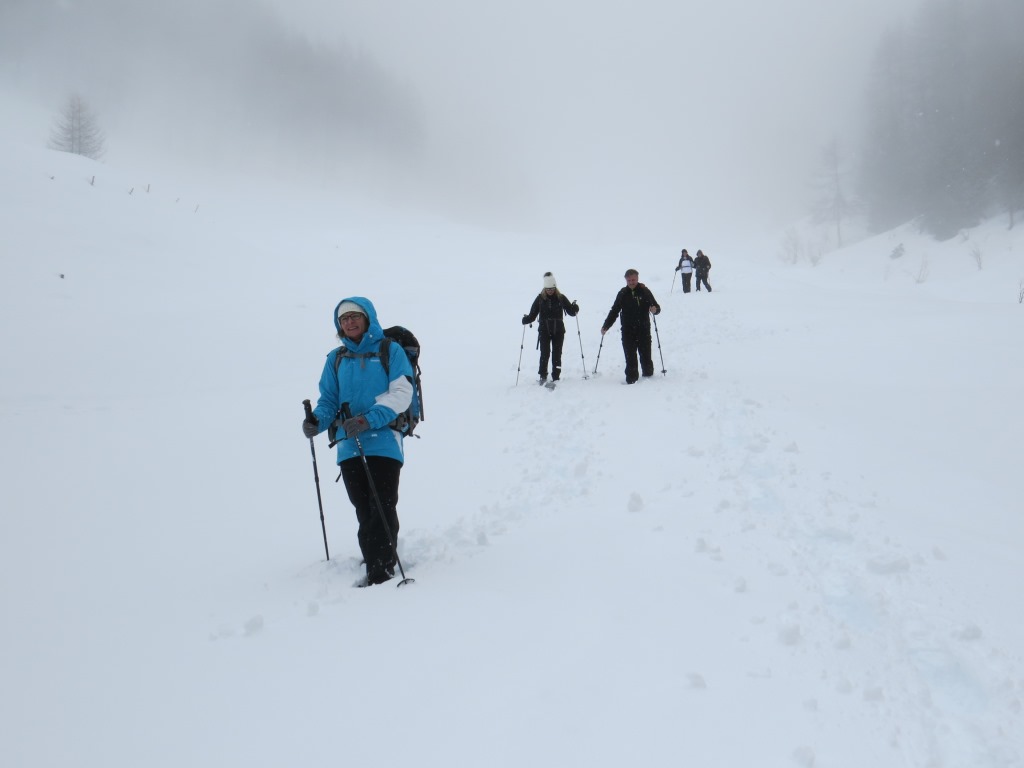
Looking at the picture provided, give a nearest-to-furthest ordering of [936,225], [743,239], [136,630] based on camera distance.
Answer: [136,630]
[936,225]
[743,239]

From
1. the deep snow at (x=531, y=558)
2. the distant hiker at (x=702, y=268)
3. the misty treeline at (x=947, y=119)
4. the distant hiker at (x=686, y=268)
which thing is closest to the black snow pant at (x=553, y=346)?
the deep snow at (x=531, y=558)

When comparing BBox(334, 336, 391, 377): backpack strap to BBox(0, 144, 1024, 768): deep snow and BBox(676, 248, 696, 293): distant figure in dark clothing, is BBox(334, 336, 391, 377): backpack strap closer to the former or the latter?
BBox(0, 144, 1024, 768): deep snow

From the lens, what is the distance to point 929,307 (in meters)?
16.7

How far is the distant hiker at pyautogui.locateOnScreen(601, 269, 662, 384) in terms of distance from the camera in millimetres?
10750

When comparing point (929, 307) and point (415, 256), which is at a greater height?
point (415, 256)

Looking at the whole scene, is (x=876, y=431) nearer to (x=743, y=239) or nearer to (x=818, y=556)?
(x=818, y=556)

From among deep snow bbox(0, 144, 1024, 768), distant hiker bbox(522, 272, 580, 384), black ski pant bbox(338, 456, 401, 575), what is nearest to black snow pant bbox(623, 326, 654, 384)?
deep snow bbox(0, 144, 1024, 768)

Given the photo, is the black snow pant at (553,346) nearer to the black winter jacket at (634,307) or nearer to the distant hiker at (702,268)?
the black winter jacket at (634,307)

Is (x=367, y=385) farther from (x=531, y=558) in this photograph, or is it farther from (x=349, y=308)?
(x=531, y=558)

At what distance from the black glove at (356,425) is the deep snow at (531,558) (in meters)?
1.28

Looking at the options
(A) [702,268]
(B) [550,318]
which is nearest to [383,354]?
(B) [550,318]

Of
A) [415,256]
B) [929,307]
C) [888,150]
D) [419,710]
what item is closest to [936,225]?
[888,150]

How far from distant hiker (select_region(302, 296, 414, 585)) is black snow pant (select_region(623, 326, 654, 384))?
697cm

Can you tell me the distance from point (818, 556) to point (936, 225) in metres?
54.5
